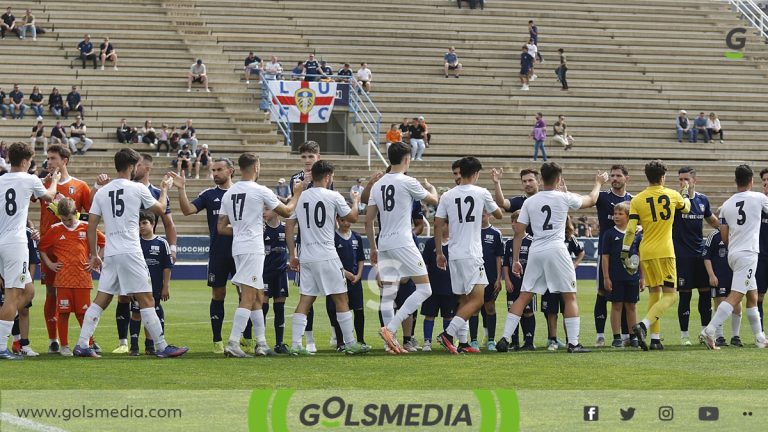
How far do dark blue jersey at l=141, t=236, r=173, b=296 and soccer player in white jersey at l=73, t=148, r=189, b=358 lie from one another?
125cm

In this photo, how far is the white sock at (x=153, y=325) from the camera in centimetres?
1353

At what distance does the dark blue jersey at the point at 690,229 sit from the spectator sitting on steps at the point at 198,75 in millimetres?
30639

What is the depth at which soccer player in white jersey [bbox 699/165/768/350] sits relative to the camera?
49.5ft

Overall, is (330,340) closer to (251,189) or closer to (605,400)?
(251,189)

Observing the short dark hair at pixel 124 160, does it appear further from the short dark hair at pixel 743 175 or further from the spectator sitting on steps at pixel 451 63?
the spectator sitting on steps at pixel 451 63

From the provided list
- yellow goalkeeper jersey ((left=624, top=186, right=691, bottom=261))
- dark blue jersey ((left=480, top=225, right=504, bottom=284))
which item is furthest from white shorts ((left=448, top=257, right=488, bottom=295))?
yellow goalkeeper jersey ((left=624, top=186, right=691, bottom=261))

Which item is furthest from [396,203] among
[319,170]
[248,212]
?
[248,212]

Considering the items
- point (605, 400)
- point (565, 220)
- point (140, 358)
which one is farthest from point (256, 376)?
point (565, 220)

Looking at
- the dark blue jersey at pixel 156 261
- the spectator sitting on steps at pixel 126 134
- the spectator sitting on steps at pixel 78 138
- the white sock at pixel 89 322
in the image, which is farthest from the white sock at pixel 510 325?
A: the spectator sitting on steps at pixel 126 134

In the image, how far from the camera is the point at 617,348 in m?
15.3

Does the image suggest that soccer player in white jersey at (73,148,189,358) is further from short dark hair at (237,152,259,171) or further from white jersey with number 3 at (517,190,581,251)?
white jersey with number 3 at (517,190,581,251)

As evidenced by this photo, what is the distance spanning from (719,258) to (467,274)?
4.18 m

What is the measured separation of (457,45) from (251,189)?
37.9 metres

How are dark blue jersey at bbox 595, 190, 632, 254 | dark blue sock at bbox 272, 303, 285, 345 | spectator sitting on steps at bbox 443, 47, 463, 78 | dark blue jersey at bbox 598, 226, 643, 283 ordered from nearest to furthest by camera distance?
1. dark blue sock at bbox 272, 303, 285, 345
2. dark blue jersey at bbox 598, 226, 643, 283
3. dark blue jersey at bbox 595, 190, 632, 254
4. spectator sitting on steps at bbox 443, 47, 463, 78
